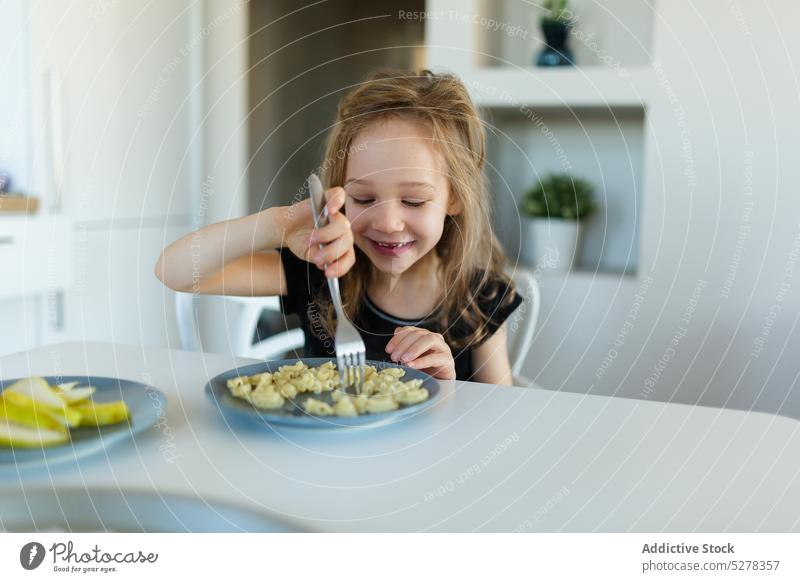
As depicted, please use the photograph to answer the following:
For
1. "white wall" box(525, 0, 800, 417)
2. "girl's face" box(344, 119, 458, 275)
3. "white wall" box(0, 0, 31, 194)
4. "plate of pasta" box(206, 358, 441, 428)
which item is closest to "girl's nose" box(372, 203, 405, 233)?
"girl's face" box(344, 119, 458, 275)

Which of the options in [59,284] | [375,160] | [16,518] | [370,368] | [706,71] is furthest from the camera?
[59,284]

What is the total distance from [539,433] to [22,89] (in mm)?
899

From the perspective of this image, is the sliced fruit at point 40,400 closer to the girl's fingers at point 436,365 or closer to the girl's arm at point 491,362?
the girl's fingers at point 436,365

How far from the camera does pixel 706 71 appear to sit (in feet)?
2.97

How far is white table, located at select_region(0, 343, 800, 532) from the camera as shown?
0.28 metres

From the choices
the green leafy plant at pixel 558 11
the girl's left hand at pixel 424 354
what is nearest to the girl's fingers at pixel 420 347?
→ the girl's left hand at pixel 424 354

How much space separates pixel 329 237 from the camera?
0.44 meters

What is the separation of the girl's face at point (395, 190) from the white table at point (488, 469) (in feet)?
0.83

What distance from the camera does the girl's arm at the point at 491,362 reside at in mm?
657

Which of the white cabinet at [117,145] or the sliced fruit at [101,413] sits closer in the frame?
the sliced fruit at [101,413]

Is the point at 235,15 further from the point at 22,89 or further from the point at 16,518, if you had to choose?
the point at 16,518

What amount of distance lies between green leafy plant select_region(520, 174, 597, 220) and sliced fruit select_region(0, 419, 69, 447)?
846 mm

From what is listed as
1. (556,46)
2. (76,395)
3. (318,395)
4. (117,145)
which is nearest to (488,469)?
(318,395)

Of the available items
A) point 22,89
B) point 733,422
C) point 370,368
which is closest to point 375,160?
point 370,368
